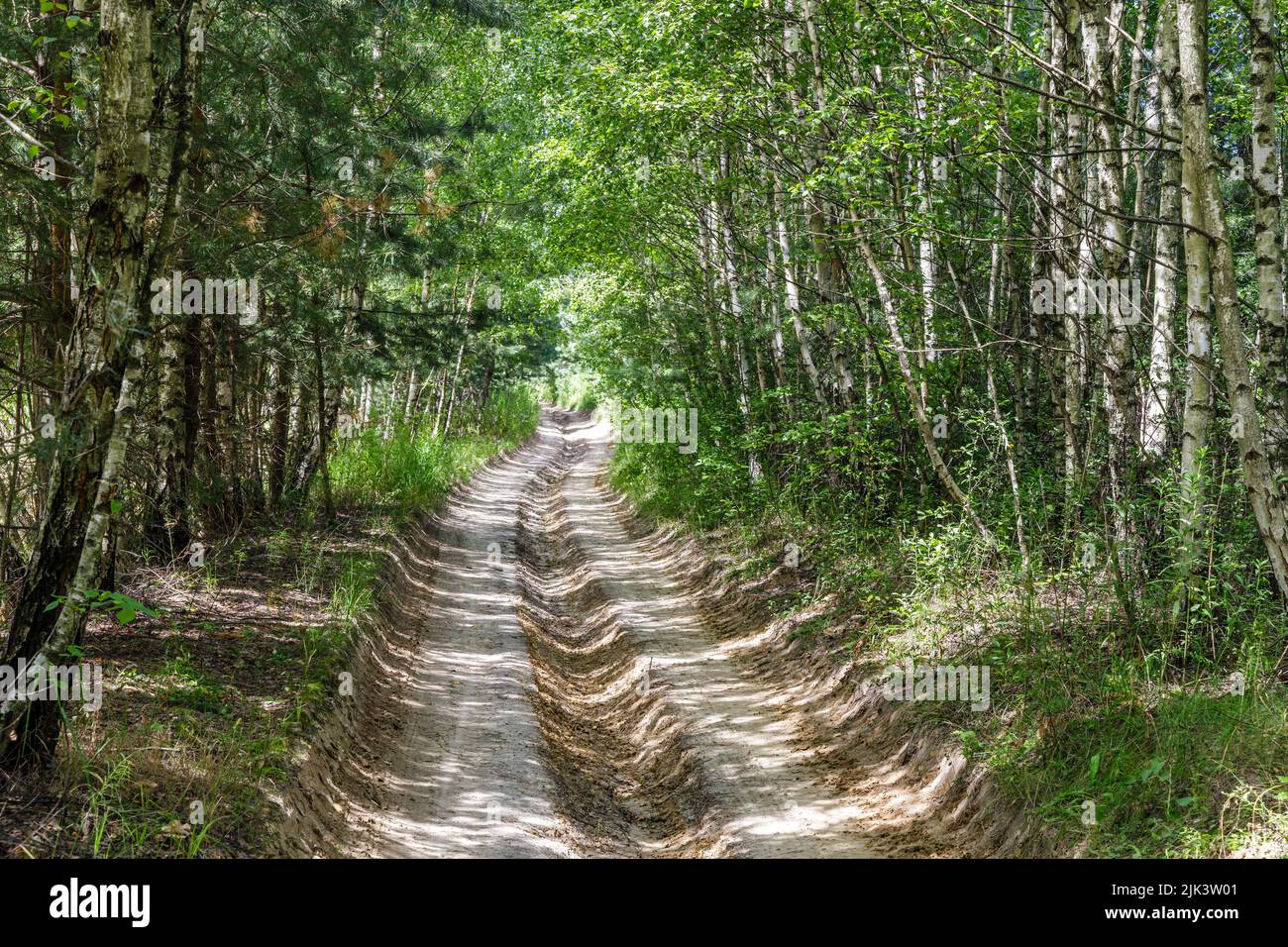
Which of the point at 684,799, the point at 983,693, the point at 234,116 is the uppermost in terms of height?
the point at 234,116

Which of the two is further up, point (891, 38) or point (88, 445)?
point (891, 38)

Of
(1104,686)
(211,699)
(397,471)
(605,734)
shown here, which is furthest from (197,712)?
(397,471)

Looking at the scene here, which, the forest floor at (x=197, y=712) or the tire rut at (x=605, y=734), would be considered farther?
the tire rut at (x=605, y=734)

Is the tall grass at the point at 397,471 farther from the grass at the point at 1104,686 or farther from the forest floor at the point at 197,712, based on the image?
the grass at the point at 1104,686

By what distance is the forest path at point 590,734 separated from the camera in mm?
5969

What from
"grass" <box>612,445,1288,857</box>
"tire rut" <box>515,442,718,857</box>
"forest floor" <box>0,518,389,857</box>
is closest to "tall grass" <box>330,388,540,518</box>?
"tire rut" <box>515,442,718,857</box>

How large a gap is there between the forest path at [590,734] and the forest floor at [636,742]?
2cm

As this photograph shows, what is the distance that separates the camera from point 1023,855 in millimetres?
5109

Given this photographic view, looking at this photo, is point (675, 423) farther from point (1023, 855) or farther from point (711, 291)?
point (1023, 855)

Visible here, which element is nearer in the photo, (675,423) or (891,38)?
(891,38)

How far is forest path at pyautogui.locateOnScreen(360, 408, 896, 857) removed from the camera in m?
5.97

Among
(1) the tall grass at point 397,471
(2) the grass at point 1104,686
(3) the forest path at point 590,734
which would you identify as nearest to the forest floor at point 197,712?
(3) the forest path at point 590,734

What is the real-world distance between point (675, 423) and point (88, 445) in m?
13.0

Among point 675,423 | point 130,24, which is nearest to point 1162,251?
point 130,24
